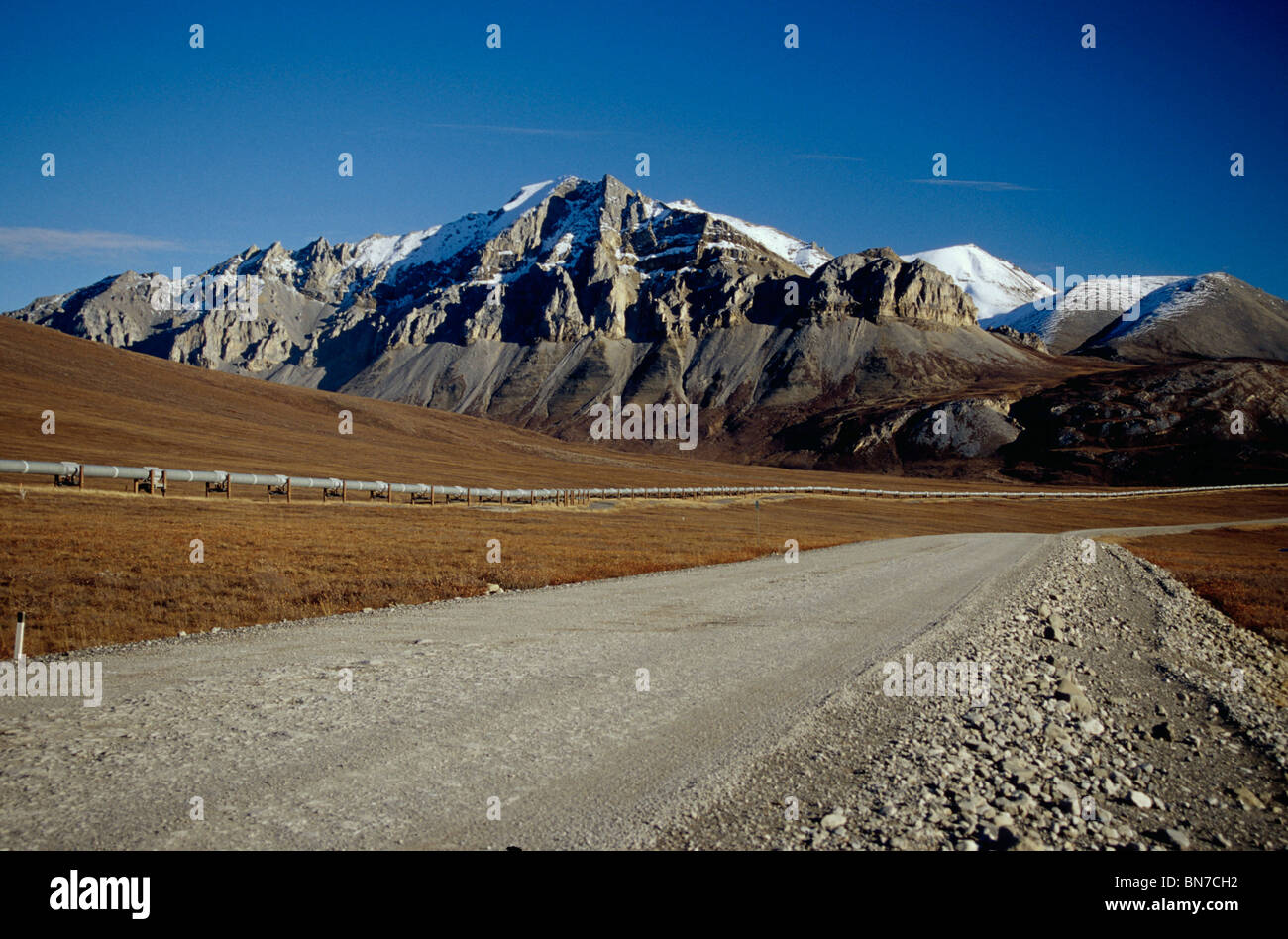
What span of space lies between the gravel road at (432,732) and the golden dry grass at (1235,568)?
14.8 meters

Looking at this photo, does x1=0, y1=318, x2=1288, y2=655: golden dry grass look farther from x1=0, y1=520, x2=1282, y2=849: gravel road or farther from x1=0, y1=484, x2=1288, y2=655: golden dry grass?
x1=0, y1=520, x2=1282, y2=849: gravel road

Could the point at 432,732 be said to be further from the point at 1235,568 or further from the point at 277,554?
the point at 1235,568

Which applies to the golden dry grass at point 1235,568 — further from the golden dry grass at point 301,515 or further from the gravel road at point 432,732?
the golden dry grass at point 301,515

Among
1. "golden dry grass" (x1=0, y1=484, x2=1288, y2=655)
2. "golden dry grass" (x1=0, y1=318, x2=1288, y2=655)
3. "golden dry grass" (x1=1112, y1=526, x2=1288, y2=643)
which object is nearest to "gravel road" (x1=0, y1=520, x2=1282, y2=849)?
"golden dry grass" (x1=0, y1=484, x2=1288, y2=655)

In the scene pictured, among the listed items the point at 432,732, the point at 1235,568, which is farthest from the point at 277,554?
the point at 1235,568

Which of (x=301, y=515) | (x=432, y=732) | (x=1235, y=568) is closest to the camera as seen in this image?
(x=432, y=732)

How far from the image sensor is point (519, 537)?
118 ft

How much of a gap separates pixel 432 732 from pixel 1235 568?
42.6m

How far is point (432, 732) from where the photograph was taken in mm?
7938

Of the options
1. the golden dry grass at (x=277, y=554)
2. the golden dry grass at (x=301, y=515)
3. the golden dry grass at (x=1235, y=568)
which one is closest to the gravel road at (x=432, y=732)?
the golden dry grass at (x=277, y=554)

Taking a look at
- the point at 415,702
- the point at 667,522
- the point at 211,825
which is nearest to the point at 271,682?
the point at 415,702

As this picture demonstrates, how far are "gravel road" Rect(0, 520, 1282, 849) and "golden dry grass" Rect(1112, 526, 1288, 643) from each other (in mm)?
14821

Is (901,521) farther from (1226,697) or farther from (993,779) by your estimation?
(993,779)
